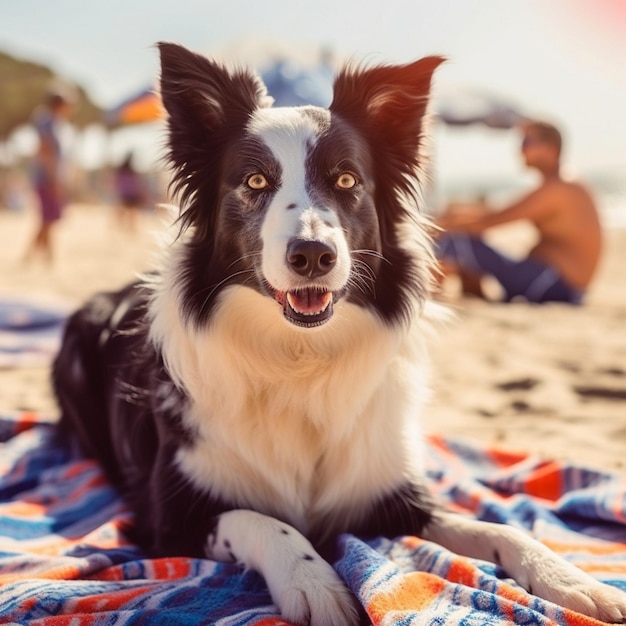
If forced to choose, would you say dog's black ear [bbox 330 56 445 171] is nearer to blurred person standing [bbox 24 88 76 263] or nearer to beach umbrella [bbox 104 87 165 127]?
blurred person standing [bbox 24 88 76 263]

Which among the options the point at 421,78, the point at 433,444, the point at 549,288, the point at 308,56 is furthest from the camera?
the point at 308,56

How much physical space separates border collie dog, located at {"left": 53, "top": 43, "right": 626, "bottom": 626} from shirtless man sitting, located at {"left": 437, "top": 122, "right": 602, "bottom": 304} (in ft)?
17.7

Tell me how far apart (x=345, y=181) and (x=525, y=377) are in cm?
305

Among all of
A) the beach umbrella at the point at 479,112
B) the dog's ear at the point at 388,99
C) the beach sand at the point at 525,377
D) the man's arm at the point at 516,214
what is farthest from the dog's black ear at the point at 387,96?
the beach umbrella at the point at 479,112

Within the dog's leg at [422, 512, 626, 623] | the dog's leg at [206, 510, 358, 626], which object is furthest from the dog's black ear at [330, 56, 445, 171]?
the dog's leg at [206, 510, 358, 626]

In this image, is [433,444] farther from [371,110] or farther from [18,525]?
[18,525]

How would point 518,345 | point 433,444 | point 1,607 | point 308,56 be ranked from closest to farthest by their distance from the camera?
point 1,607, point 433,444, point 518,345, point 308,56

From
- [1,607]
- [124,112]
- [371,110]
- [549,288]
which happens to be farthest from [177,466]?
[124,112]

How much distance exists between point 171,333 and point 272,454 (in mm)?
619

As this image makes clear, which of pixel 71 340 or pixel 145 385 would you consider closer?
pixel 145 385

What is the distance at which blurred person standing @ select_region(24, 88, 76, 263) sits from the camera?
36.1 feet

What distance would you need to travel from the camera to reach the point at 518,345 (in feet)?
20.5

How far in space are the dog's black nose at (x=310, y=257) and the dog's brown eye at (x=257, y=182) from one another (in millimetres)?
449

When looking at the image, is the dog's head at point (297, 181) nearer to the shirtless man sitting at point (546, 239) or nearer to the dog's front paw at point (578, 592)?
the dog's front paw at point (578, 592)
